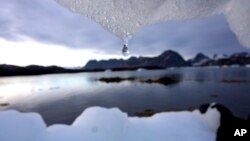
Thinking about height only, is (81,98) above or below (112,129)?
above

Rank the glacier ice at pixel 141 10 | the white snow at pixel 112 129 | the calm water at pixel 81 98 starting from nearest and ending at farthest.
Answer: the glacier ice at pixel 141 10
the white snow at pixel 112 129
the calm water at pixel 81 98

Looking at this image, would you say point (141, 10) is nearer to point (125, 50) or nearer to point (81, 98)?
point (125, 50)

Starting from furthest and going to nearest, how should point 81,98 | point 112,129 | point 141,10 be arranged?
point 81,98 → point 112,129 → point 141,10

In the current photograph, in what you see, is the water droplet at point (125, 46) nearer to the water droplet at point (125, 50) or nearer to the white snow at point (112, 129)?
the water droplet at point (125, 50)

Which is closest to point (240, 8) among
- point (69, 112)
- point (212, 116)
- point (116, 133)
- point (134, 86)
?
point (212, 116)

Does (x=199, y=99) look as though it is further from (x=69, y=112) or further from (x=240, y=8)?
(x=240, y=8)

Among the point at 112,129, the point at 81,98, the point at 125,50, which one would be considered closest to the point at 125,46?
the point at 125,50

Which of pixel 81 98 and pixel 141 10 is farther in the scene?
pixel 81 98

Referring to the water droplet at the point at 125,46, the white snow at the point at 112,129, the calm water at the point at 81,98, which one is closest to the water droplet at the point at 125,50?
the water droplet at the point at 125,46
